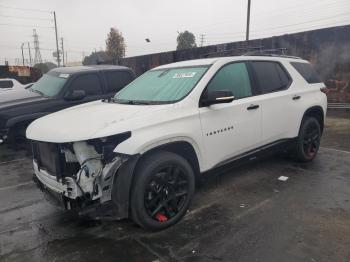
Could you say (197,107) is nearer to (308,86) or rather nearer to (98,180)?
(98,180)

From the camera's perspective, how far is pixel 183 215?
11.8 ft

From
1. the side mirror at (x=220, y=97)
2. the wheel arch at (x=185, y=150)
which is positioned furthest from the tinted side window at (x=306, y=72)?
the wheel arch at (x=185, y=150)

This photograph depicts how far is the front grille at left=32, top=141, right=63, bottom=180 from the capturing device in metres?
3.08

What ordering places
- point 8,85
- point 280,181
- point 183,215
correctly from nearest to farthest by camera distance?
1. point 183,215
2. point 280,181
3. point 8,85

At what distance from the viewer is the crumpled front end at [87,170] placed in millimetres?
3008

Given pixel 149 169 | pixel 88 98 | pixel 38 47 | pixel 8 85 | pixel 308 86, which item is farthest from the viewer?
pixel 38 47

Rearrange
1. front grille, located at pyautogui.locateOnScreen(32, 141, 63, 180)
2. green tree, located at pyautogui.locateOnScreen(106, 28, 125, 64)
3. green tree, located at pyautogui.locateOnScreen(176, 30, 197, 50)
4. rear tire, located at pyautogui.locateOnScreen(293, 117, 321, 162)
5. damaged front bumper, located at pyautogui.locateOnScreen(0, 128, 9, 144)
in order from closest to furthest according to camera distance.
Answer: front grille, located at pyautogui.locateOnScreen(32, 141, 63, 180) < rear tire, located at pyautogui.locateOnScreen(293, 117, 321, 162) < damaged front bumper, located at pyautogui.locateOnScreen(0, 128, 9, 144) < green tree, located at pyautogui.locateOnScreen(106, 28, 125, 64) < green tree, located at pyautogui.locateOnScreen(176, 30, 197, 50)

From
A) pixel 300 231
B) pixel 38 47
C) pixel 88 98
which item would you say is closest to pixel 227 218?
pixel 300 231

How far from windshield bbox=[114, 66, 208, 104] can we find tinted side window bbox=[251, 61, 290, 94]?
3.17 feet

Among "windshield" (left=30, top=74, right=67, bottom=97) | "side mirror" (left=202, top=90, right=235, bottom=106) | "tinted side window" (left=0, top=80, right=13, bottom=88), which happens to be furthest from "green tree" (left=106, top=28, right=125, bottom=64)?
"side mirror" (left=202, top=90, right=235, bottom=106)

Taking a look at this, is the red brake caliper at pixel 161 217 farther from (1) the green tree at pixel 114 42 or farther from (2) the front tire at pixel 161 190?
(1) the green tree at pixel 114 42

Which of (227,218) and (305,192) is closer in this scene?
(227,218)

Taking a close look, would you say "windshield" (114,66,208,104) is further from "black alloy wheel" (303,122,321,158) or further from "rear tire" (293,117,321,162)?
"black alloy wheel" (303,122,321,158)

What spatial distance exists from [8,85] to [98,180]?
13.2 meters
